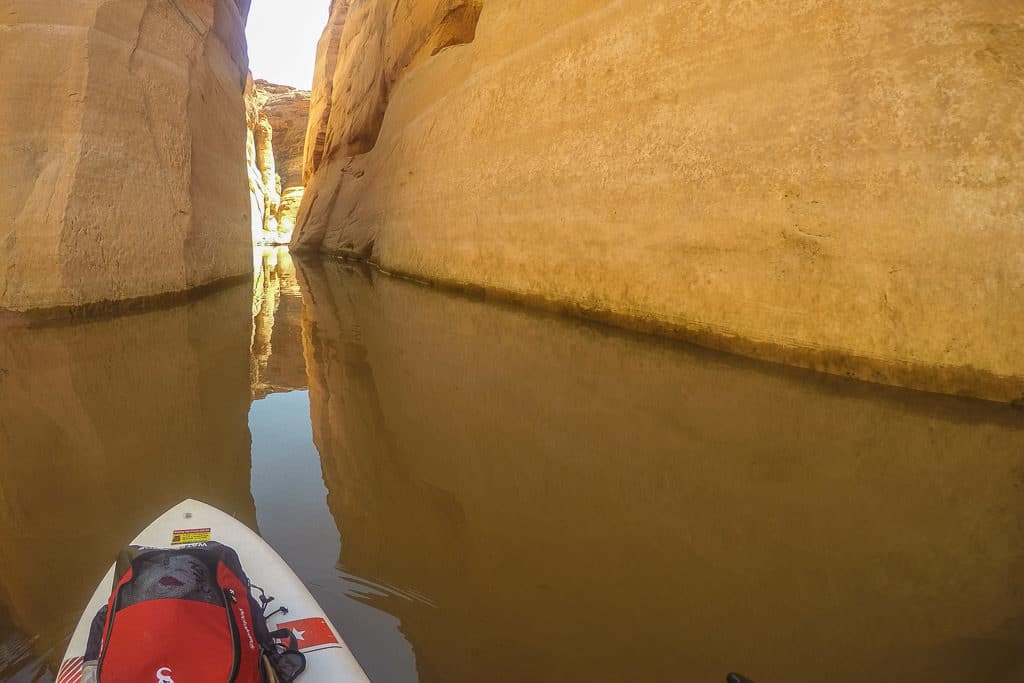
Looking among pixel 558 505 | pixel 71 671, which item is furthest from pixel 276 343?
pixel 71 671

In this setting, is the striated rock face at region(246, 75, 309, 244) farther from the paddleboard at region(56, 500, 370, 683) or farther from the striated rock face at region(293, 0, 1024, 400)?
the paddleboard at region(56, 500, 370, 683)

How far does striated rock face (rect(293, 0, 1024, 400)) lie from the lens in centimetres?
376

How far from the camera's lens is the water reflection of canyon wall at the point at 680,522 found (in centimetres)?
156

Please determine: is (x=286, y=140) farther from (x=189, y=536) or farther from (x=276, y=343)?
(x=189, y=536)

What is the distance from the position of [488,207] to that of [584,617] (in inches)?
276

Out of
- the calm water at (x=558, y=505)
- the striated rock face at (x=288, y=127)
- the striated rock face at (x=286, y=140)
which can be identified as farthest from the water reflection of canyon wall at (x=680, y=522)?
the striated rock face at (x=288, y=127)

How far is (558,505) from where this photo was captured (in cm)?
236

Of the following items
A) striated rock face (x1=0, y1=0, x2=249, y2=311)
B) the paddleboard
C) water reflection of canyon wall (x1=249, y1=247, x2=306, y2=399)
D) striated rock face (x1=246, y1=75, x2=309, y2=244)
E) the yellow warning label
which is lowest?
water reflection of canyon wall (x1=249, y1=247, x2=306, y2=399)

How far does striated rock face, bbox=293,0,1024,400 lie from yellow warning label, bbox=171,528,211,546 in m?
4.06

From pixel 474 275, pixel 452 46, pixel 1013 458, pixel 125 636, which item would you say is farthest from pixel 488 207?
pixel 125 636

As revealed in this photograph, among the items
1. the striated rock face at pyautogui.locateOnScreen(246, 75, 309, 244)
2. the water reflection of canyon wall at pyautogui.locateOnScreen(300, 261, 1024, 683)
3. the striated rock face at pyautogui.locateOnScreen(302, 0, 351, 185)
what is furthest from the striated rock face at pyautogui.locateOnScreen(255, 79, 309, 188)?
the water reflection of canyon wall at pyautogui.locateOnScreen(300, 261, 1024, 683)

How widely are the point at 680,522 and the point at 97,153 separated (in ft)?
22.0

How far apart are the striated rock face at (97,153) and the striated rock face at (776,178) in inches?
146

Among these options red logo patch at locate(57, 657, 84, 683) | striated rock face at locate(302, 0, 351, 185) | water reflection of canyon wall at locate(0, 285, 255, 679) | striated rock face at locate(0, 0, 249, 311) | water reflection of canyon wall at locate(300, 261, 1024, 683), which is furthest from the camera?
striated rock face at locate(302, 0, 351, 185)
